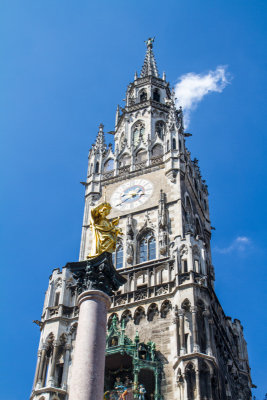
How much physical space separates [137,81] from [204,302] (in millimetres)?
29592

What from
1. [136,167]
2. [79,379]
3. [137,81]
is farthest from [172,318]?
[137,81]

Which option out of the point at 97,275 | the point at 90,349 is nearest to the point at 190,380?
the point at 97,275

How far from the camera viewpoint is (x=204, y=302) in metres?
30.8

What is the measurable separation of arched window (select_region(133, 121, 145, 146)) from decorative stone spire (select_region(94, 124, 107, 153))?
8.01 feet

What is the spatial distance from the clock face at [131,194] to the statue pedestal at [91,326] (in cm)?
1650

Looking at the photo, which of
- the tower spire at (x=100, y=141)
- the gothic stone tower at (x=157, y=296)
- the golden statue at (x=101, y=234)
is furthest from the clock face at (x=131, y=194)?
the golden statue at (x=101, y=234)

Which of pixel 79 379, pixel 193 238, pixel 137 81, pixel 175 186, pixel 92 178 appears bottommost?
pixel 79 379

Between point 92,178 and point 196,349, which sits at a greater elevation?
point 92,178

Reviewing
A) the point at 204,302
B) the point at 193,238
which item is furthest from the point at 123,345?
the point at 193,238

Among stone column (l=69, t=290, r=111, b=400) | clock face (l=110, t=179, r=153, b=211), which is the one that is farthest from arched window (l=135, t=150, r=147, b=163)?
stone column (l=69, t=290, r=111, b=400)

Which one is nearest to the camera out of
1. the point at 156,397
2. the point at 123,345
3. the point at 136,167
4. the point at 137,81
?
the point at 156,397

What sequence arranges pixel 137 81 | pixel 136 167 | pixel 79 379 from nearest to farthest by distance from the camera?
pixel 79 379 → pixel 136 167 → pixel 137 81

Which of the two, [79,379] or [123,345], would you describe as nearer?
[79,379]

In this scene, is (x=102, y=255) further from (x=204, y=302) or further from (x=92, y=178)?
(x=92, y=178)
